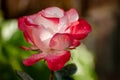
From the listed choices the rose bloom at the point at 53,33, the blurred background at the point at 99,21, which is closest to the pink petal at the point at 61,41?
the rose bloom at the point at 53,33

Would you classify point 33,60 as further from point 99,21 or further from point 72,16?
point 99,21

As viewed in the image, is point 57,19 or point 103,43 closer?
point 57,19

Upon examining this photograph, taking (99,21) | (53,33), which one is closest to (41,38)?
(53,33)

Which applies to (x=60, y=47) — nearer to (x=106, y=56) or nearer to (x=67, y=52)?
(x=67, y=52)

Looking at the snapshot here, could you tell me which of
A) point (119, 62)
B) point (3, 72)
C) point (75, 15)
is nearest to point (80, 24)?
point (75, 15)

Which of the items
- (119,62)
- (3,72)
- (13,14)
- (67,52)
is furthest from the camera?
(119,62)

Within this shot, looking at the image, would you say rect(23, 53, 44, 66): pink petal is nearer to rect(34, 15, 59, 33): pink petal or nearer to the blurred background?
rect(34, 15, 59, 33): pink petal

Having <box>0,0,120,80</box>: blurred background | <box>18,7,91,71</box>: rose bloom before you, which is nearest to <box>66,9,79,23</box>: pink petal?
<box>18,7,91,71</box>: rose bloom
